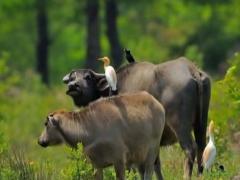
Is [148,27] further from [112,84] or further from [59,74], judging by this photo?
[112,84]

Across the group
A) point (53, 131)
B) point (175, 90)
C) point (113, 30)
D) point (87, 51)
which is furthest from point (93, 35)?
point (53, 131)

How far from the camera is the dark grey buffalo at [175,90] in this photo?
15.4 m

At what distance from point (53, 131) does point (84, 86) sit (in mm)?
2324

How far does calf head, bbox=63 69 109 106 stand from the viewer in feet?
52.3

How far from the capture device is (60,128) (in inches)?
542

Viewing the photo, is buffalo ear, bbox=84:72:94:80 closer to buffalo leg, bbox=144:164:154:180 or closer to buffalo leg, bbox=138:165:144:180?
buffalo leg, bbox=138:165:144:180

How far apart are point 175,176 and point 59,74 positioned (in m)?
37.5

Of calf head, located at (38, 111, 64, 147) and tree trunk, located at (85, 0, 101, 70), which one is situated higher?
tree trunk, located at (85, 0, 101, 70)

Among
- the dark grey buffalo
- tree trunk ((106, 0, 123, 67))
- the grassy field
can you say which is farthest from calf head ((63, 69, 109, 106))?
tree trunk ((106, 0, 123, 67))

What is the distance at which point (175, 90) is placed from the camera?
1540 centimetres

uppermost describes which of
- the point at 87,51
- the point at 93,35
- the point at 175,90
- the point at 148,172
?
the point at 93,35

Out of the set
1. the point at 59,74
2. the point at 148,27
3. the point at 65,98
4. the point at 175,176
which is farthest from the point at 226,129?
the point at 148,27

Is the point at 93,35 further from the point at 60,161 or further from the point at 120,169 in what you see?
the point at 120,169

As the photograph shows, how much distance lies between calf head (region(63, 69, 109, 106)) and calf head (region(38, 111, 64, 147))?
80.8 inches
